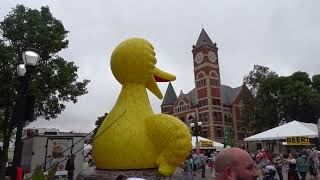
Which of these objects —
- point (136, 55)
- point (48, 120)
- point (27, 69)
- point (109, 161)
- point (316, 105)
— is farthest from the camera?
point (316, 105)

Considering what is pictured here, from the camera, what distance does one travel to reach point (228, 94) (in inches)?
2844

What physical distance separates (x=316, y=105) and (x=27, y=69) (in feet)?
158

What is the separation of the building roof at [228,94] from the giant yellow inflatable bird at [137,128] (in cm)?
6240

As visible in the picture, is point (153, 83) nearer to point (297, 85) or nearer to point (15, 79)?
point (15, 79)

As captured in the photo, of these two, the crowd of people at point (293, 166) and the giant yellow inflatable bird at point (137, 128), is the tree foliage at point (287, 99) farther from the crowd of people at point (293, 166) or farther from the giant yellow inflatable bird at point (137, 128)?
the giant yellow inflatable bird at point (137, 128)

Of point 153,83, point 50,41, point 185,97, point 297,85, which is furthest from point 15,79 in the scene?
point 185,97

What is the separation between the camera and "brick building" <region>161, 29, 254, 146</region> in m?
64.6

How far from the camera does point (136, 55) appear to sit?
8.17 metres

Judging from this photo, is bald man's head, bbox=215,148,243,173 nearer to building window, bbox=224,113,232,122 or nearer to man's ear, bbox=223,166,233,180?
man's ear, bbox=223,166,233,180

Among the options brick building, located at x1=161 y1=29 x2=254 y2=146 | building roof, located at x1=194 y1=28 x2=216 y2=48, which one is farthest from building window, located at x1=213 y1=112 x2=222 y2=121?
building roof, located at x1=194 y1=28 x2=216 y2=48

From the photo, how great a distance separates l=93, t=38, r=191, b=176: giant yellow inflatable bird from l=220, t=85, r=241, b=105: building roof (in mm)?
62398

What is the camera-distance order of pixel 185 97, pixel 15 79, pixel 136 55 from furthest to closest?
pixel 185 97, pixel 15 79, pixel 136 55

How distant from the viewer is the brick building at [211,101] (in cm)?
6462

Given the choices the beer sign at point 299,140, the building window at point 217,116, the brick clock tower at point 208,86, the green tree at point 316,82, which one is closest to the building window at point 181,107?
the brick clock tower at point 208,86
